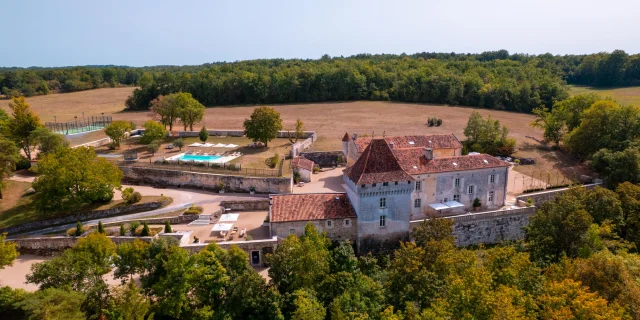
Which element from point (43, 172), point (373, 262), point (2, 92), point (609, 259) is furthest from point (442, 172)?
point (2, 92)

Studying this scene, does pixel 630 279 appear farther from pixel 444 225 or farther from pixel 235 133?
pixel 235 133

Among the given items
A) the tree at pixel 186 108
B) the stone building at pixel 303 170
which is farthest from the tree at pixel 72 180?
the tree at pixel 186 108

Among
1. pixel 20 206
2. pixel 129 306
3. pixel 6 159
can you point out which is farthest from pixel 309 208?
pixel 6 159

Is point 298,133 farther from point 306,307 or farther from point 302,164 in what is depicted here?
point 306,307

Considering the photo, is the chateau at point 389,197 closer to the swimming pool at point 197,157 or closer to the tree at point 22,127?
the swimming pool at point 197,157

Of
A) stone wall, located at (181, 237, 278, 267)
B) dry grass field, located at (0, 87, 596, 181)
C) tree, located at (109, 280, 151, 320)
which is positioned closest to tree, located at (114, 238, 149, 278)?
tree, located at (109, 280, 151, 320)

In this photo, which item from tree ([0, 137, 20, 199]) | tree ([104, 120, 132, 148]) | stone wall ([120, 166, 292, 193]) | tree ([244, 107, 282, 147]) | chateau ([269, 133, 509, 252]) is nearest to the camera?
chateau ([269, 133, 509, 252])

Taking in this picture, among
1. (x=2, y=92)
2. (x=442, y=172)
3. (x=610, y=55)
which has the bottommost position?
(x=442, y=172)

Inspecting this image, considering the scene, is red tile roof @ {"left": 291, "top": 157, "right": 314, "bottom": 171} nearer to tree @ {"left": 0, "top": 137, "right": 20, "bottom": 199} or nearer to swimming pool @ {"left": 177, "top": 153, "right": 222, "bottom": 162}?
swimming pool @ {"left": 177, "top": 153, "right": 222, "bottom": 162}
